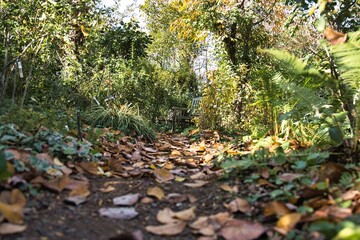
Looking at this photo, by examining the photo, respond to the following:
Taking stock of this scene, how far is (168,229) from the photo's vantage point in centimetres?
Answer: 172

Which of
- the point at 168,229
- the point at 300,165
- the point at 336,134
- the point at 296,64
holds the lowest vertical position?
the point at 168,229

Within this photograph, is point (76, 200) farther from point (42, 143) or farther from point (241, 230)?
point (241, 230)

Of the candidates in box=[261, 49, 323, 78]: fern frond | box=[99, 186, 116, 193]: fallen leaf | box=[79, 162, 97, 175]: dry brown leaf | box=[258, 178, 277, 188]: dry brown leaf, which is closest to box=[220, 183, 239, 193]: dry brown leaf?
box=[258, 178, 277, 188]: dry brown leaf

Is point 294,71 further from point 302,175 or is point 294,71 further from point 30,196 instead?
point 30,196

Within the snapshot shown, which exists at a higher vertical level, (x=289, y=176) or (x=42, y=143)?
(x=42, y=143)

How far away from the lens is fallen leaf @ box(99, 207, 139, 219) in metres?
1.86

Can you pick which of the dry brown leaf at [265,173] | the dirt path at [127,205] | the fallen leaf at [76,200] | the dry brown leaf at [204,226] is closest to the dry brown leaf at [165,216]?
the dirt path at [127,205]

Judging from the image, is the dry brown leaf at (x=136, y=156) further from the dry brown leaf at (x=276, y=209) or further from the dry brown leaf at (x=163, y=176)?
the dry brown leaf at (x=276, y=209)

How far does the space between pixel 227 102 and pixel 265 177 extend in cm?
424

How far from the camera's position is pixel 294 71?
3.41 m

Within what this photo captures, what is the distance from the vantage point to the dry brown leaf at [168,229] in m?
1.69

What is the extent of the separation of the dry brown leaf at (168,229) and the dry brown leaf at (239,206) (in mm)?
285

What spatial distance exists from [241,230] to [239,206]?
281mm

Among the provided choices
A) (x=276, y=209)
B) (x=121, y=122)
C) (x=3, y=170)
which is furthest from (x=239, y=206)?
(x=121, y=122)
